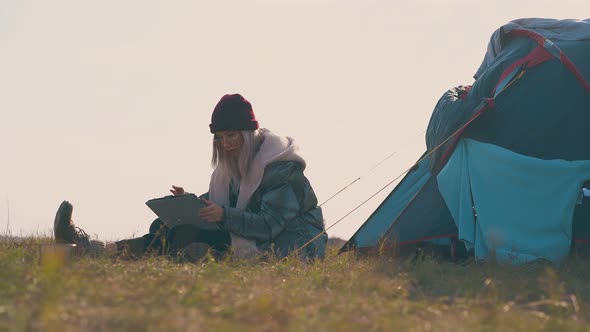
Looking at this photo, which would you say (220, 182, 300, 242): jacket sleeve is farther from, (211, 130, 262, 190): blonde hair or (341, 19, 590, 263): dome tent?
(341, 19, 590, 263): dome tent

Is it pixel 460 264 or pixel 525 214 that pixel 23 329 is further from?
pixel 525 214

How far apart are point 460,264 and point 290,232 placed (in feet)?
3.74

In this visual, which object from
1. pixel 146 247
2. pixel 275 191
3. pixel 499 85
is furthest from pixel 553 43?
pixel 146 247

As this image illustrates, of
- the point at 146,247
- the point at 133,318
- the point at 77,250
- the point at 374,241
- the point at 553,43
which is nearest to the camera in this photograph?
the point at 133,318

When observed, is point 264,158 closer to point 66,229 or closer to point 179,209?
point 179,209

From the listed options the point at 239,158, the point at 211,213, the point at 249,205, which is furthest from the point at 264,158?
the point at 211,213

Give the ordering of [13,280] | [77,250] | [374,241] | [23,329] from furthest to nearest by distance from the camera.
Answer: [374,241]
[77,250]
[13,280]
[23,329]

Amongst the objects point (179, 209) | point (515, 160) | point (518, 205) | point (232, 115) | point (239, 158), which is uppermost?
point (232, 115)

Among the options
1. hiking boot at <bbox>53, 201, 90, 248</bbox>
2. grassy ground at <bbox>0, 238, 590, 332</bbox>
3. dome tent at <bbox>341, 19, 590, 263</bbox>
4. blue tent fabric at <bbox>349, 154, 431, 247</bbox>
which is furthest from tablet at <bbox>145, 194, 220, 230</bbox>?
blue tent fabric at <bbox>349, 154, 431, 247</bbox>

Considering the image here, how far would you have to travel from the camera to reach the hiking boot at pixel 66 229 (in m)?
5.73

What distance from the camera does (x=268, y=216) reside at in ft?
19.2

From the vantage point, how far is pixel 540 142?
6.13 m

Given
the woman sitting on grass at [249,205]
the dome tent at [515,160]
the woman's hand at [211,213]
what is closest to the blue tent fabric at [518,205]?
the dome tent at [515,160]

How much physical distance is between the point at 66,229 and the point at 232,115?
130 cm
